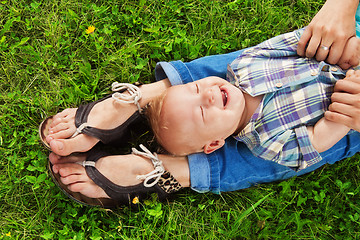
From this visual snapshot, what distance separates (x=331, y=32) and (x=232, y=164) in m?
1.14

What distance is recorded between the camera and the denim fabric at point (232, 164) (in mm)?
2750

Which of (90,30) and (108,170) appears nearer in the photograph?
(108,170)

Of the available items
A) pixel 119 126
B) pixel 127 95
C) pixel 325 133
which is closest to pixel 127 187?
pixel 119 126

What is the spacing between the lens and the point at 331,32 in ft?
8.44

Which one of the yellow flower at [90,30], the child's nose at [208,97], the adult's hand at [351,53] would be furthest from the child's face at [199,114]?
the yellow flower at [90,30]

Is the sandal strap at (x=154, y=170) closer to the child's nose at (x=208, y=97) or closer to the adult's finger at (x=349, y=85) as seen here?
the child's nose at (x=208, y=97)

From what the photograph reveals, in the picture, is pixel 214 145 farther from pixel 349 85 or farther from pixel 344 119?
pixel 349 85

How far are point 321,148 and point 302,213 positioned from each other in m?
0.58

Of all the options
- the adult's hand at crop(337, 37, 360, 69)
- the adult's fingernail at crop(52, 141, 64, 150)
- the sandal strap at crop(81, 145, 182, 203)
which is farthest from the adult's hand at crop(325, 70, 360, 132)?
the adult's fingernail at crop(52, 141, 64, 150)

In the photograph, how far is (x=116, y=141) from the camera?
111 inches

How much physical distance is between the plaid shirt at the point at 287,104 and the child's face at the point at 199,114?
0.17 metres

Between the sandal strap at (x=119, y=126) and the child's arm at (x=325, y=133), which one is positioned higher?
the sandal strap at (x=119, y=126)

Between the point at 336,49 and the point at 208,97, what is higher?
the point at 336,49

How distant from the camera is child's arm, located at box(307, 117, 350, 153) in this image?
253cm
